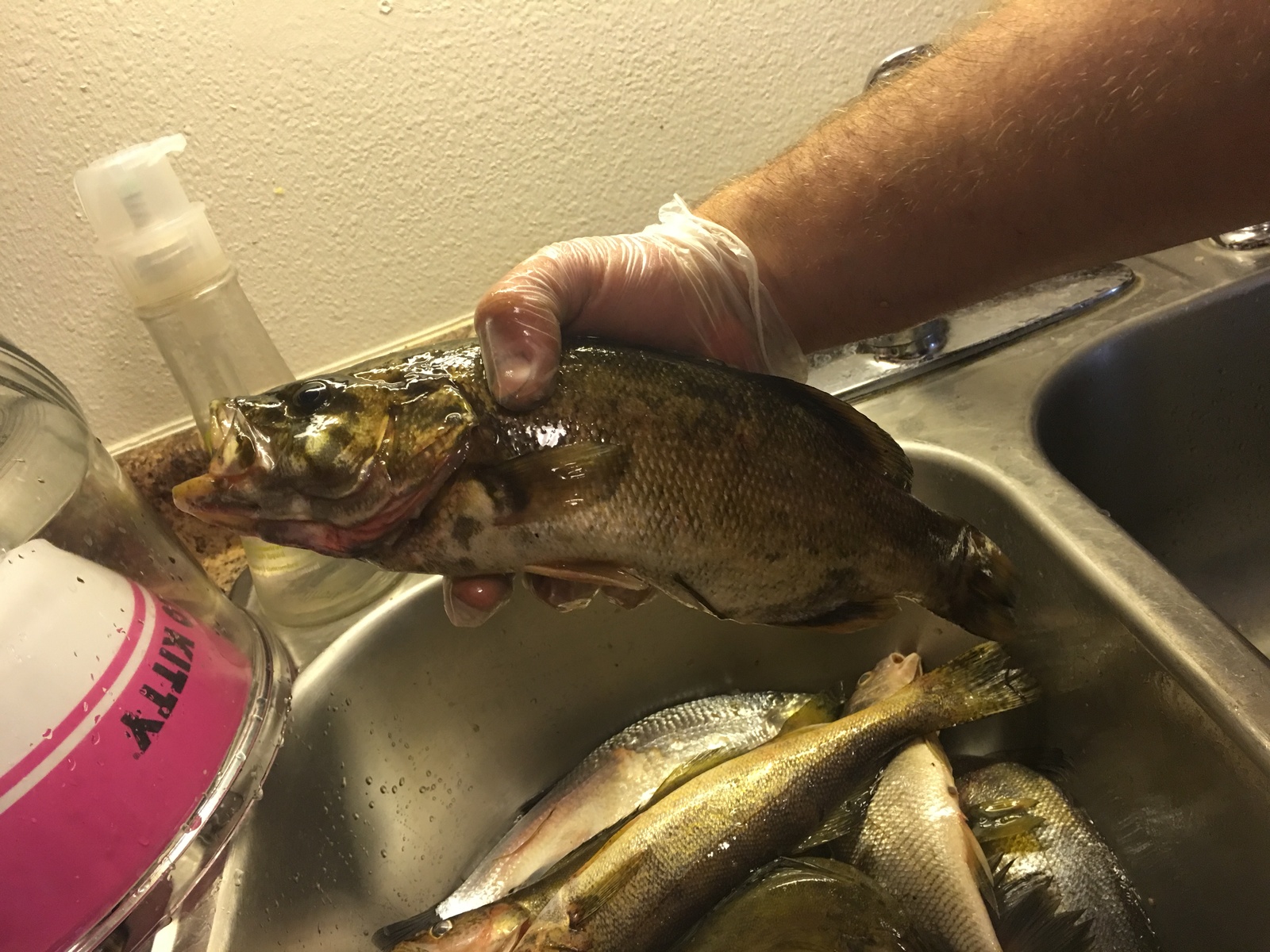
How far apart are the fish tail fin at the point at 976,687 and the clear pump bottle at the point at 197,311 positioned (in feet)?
2.02

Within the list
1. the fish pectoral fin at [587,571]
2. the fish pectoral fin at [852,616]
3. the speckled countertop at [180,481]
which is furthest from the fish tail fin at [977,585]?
the speckled countertop at [180,481]

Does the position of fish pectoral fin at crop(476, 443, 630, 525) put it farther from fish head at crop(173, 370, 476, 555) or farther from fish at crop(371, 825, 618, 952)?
fish at crop(371, 825, 618, 952)

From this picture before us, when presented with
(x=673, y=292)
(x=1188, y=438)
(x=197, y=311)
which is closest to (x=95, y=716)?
(x=197, y=311)

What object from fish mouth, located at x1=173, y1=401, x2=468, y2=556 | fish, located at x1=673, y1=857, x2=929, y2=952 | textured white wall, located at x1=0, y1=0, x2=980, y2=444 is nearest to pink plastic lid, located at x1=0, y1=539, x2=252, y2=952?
fish mouth, located at x1=173, y1=401, x2=468, y2=556

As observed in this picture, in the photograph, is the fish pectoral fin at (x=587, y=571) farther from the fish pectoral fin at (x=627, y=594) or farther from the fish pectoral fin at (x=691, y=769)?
the fish pectoral fin at (x=691, y=769)

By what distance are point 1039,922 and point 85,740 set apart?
0.79 metres

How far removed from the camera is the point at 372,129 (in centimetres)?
106

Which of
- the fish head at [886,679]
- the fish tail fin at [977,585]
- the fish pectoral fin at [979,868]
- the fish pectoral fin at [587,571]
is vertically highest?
the fish pectoral fin at [587,571]

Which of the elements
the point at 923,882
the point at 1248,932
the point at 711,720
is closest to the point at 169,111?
the point at 711,720

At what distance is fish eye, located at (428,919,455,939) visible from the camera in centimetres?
73

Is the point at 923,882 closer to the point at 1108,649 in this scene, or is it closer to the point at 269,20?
the point at 1108,649

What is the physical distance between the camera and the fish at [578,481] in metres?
0.60

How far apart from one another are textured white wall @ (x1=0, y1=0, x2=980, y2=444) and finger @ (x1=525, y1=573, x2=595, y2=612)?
61 cm

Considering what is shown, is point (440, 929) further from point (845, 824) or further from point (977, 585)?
point (977, 585)
